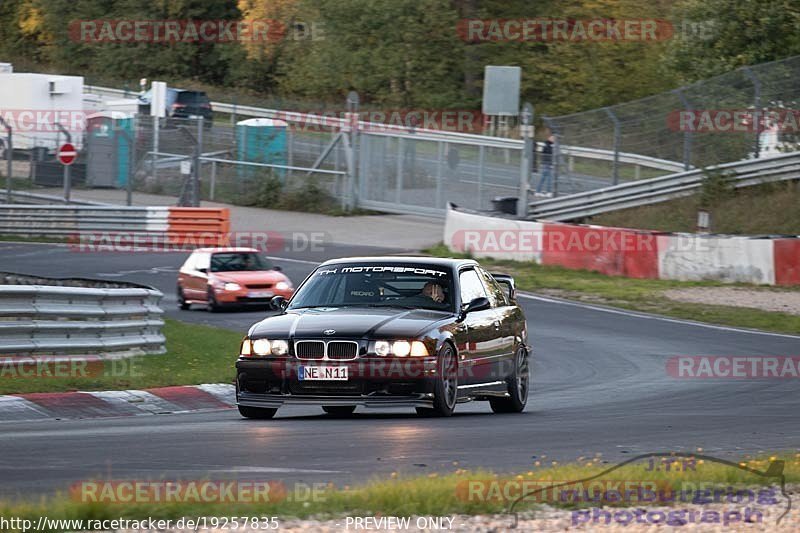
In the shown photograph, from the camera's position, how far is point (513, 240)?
30422 millimetres

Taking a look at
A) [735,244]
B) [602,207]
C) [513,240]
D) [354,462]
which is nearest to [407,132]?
[602,207]

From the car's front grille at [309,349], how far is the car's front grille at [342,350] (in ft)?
0.22

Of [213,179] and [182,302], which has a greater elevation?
[213,179]

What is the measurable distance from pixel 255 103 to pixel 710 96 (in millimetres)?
28308

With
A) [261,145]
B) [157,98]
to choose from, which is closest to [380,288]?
[261,145]

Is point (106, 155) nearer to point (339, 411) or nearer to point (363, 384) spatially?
point (339, 411)

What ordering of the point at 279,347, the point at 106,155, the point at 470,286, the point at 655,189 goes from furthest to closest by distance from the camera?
1. the point at 106,155
2. the point at 655,189
3. the point at 470,286
4. the point at 279,347

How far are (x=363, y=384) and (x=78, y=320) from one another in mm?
4853

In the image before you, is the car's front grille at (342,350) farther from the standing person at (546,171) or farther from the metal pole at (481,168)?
the metal pole at (481,168)

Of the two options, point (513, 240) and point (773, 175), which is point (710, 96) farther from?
point (513, 240)

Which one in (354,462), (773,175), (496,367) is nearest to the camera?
(354,462)

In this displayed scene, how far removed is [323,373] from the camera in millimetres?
10852

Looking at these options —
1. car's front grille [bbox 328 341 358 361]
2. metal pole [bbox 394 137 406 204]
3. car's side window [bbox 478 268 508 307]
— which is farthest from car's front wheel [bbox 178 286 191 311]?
metal pole [bbox 394 137 406 204]

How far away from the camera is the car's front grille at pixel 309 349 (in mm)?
10883
